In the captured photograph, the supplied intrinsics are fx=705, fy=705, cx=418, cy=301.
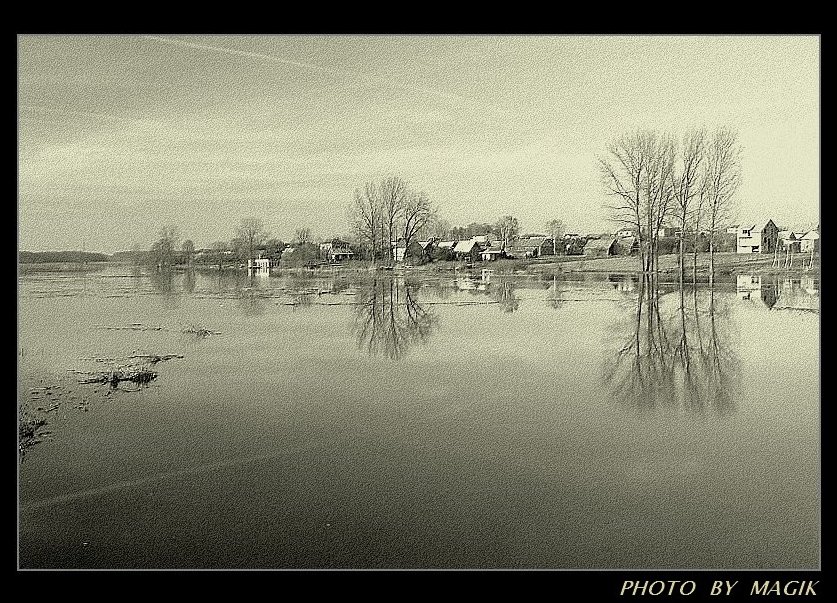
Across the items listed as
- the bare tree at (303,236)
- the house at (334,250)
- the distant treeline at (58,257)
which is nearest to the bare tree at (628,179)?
the house at (334,250)

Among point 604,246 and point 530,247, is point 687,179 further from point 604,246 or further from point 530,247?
point 530,247

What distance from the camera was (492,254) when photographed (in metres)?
7.40

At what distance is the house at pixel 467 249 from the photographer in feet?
24.2

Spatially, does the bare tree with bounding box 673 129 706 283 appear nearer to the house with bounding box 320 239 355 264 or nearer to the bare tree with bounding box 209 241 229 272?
Result: the house with bounding box 320 239 355 264

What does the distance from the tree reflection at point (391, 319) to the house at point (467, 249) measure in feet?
1.91

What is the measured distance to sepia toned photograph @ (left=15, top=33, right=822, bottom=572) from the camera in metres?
5.68

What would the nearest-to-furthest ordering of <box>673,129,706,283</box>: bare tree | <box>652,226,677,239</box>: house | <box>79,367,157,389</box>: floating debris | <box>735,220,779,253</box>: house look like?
<box>79,367,157,389</box>: floating debris < <box>735,220,779,253</box>: house < <box>673,129,706,283</box>: bare tree < <box>652,226,677,239</box>: house

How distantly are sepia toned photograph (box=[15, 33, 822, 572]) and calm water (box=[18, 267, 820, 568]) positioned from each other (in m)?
0.03

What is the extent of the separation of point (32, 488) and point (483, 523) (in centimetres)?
318

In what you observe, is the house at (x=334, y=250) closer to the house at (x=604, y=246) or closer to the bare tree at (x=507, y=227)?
the bare tree at (x=507, y=227)

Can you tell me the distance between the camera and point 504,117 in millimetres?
7242

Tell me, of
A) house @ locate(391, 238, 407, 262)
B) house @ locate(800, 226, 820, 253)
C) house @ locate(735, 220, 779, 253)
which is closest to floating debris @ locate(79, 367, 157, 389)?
house @ locate(391, 238, 407, 262)
